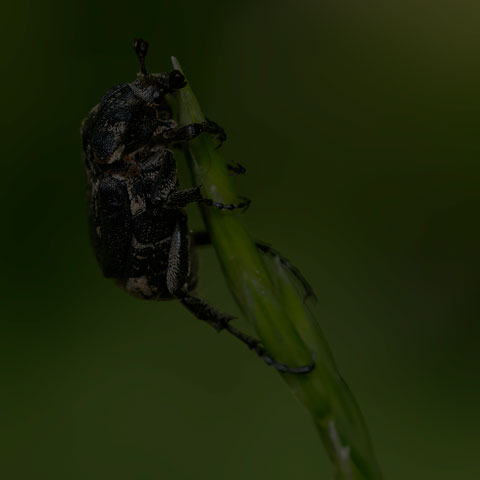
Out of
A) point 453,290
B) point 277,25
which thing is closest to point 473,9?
point 277,25

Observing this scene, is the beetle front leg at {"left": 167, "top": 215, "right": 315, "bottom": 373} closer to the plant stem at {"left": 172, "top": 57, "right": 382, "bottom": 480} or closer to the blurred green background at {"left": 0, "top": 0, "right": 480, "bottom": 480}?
the plant stem at {"left": 172, "top": 57, "right": 382, "bottom": 480}

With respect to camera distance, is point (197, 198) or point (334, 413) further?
point (197, 198)

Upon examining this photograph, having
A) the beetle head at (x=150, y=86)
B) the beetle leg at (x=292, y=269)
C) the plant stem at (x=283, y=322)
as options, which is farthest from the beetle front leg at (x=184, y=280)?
the plant stem at (x=283, y=322)

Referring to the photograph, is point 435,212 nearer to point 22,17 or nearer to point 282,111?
point 282,111

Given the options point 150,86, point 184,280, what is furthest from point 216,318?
point 150,86

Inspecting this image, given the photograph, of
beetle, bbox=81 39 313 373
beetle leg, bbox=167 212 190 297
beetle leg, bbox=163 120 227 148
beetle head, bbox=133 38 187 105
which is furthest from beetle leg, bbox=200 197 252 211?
beetle head, bbox=133 38 187 105

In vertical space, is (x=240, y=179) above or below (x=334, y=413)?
above

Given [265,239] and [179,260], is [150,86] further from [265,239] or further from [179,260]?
[265,239]

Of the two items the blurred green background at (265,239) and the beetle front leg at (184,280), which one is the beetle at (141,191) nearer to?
the beetle front leg at (184,280)
